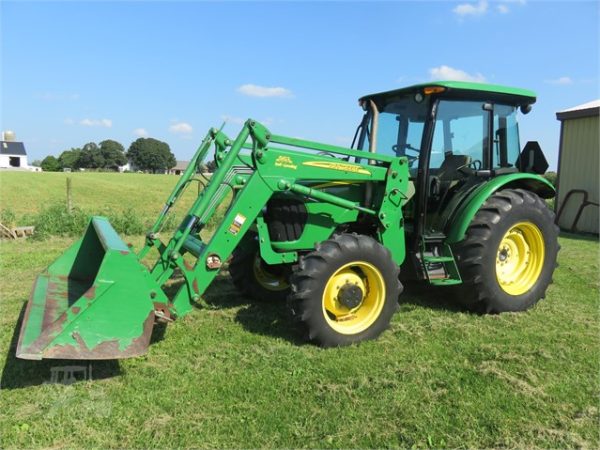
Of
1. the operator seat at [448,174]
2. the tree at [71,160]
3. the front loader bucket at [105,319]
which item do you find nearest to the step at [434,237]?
the operator seat at [448,174]

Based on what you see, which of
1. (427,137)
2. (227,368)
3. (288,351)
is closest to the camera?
(227,368)

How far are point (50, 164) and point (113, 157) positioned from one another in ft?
42.6

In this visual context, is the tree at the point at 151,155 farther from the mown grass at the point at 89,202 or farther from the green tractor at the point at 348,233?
the green tractor at the point at 348,233

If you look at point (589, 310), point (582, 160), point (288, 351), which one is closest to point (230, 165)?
point (288, 351)

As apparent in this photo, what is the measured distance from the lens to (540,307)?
5305mm

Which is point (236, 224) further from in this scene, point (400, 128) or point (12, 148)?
point (12, 148)

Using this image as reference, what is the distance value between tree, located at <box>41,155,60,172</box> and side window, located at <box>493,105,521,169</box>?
372 feet

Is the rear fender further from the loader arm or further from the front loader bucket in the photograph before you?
the front loader bucket

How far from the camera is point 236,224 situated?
4070 mm

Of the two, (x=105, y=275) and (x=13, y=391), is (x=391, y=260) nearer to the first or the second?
(x=105, y=275)

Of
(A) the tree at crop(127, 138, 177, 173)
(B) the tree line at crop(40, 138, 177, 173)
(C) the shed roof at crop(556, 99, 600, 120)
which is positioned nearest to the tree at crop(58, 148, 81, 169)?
(B) the tree line at crop(40, 138, 177, 173)

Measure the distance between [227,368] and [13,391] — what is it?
1.43 meters

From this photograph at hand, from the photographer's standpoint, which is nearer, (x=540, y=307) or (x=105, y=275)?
(x=105, y=275)

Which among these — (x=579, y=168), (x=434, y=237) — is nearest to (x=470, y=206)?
(x=434, y=237)
